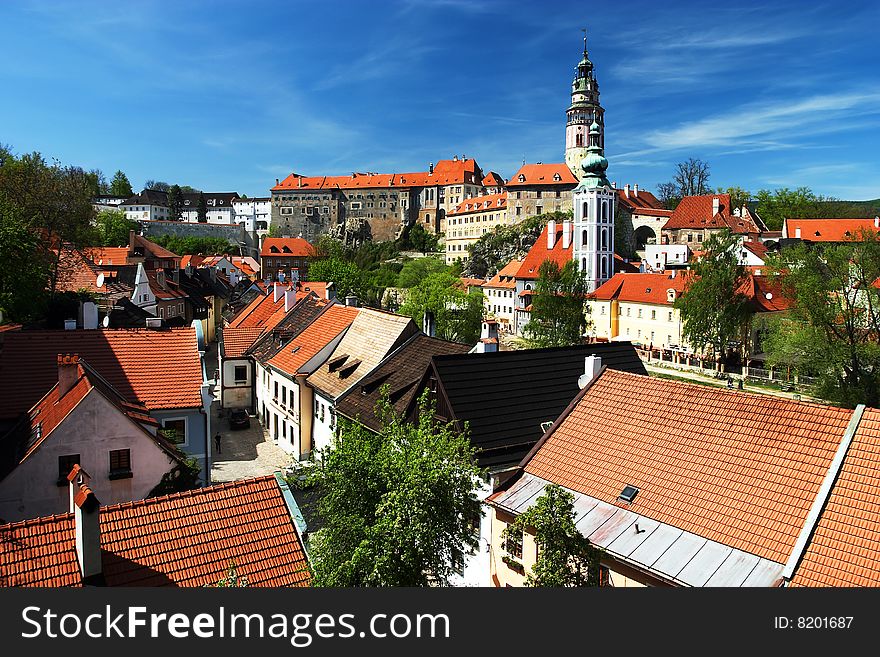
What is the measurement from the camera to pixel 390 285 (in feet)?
332

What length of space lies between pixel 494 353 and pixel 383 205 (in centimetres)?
13023

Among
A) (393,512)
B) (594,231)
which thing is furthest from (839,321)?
(594,231)

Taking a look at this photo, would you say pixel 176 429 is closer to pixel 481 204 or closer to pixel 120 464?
pixel 120 464

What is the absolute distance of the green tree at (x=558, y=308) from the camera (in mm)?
54312

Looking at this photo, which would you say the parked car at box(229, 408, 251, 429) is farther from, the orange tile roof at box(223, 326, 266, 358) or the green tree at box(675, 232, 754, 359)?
the green tree at box(675, 232, 754, 359)

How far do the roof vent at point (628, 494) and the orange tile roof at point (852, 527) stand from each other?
3.35m

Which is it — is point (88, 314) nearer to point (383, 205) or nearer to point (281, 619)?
point (281, 619)

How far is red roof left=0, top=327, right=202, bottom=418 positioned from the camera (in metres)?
18.8

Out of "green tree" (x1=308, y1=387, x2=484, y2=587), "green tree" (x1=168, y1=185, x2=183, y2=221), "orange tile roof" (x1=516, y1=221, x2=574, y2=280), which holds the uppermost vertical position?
"green tree" (x1=168, y1=185, x2=183, y2=221)

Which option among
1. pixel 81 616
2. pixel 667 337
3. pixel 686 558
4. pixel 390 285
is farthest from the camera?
pixel 390 285

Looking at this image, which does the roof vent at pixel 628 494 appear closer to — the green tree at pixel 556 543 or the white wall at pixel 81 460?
the green tree at pixel 556 543

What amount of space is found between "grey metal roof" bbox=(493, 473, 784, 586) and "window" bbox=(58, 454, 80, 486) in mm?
11331

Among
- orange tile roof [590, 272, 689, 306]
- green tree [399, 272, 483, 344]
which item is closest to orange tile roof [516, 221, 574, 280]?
orange tile roof [590, 272, 689, 306]

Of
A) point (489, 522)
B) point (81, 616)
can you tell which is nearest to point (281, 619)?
point (81, 616)
